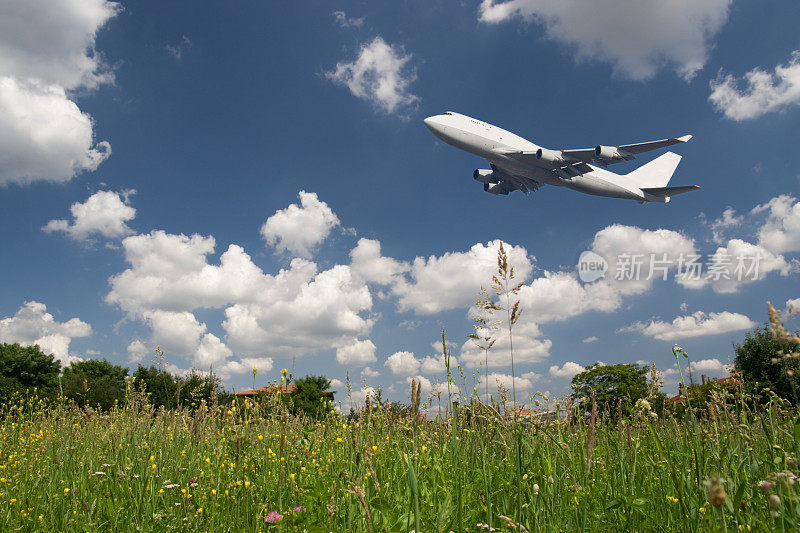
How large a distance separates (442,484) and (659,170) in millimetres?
72195

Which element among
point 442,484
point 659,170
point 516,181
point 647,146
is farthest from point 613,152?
point 442,484

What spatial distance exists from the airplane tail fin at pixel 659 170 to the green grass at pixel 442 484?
65728mm

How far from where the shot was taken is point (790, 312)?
173 centimetres

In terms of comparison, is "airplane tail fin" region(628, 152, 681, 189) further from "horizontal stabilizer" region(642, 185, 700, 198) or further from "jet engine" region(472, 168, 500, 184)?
"jet engine" region(472, 168, 500, 184)

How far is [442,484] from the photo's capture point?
11.4 feet

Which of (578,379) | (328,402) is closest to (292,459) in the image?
(328,402)

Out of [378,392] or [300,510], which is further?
[378,392]

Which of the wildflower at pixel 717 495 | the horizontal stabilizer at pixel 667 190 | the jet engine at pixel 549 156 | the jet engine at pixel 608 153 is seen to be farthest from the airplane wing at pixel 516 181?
the wildflower at pixel 717 495

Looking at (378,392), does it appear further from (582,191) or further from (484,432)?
(582,191)

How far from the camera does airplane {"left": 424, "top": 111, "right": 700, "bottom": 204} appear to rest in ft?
124

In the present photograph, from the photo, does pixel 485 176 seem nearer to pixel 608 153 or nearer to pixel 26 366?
pixel 608 153

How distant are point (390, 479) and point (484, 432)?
2.99ft

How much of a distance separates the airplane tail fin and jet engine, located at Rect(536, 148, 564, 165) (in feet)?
97.2

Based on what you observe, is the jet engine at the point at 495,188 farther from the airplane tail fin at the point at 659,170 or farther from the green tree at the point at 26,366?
the green tree at the point at 26,366
